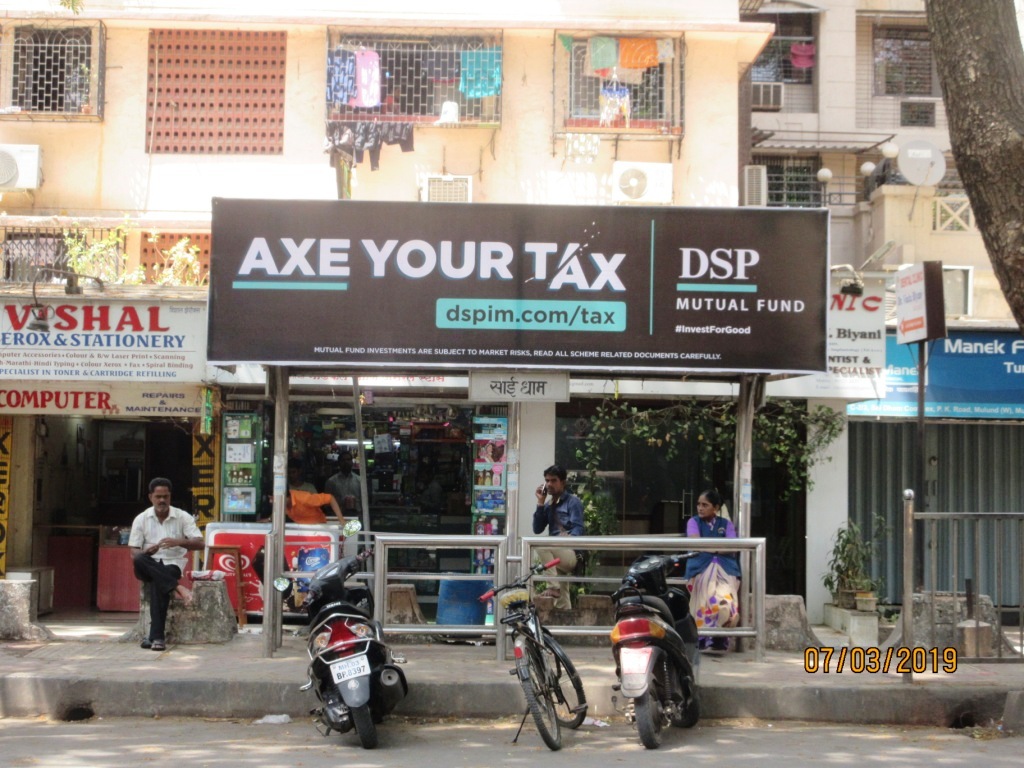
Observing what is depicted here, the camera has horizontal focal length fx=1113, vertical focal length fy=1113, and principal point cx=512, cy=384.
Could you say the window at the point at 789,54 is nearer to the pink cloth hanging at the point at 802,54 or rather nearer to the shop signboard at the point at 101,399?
the pink cloth hanging at the point at 802,54

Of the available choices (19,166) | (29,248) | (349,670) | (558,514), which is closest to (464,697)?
(349,670)

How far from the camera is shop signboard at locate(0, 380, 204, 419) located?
475 inches

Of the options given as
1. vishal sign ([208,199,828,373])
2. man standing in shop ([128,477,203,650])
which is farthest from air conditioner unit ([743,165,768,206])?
man standing in shop ([128,477,203,650])

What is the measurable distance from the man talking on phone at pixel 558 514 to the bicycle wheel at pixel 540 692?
2.82 meters

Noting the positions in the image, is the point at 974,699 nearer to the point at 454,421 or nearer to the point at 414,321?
the point at 414,321

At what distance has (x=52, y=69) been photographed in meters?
14.9

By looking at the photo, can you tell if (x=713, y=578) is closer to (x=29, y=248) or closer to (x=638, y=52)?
(x=638, y=52)

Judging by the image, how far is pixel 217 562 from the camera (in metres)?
11.4

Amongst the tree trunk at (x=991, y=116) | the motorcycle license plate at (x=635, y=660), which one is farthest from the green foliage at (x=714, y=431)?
the motorcycle license plate at (x=635, y=660)

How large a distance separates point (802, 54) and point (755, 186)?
6.97 metres

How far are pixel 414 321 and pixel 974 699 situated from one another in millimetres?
5111

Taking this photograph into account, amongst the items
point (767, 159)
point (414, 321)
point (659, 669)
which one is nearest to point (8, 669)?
point (414, 321)

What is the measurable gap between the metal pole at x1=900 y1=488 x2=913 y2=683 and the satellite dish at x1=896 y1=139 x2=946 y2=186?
891 cm

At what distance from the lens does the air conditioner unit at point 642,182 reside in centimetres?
1458
